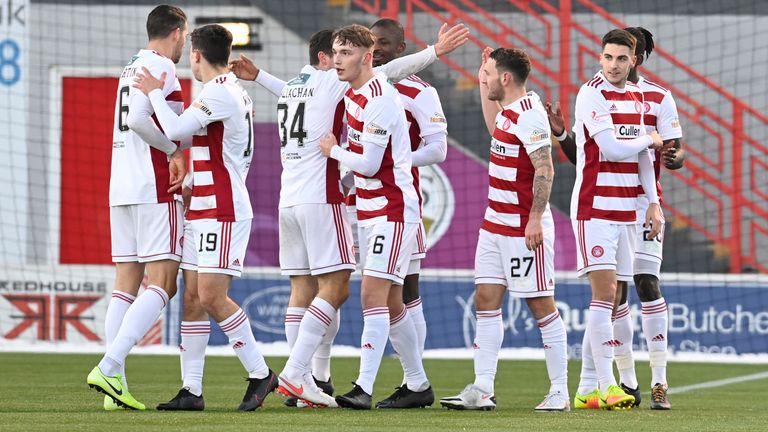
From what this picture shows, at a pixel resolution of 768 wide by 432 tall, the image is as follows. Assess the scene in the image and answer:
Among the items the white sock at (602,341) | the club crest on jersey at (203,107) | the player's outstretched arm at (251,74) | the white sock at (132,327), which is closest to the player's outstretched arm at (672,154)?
the white sock at (602,341)

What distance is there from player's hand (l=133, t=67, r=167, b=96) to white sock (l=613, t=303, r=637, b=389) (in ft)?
9.40

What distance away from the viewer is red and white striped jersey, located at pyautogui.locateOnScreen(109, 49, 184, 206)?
6848 millimetres

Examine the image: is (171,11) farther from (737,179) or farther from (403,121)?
(737,179)

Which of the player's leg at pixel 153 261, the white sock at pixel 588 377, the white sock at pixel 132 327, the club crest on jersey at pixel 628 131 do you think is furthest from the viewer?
the white sock at pixel 588 377

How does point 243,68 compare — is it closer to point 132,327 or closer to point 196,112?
point 196,112

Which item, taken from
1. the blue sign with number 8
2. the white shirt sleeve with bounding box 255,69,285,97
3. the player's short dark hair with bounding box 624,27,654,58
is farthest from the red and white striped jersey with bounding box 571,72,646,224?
the blue sign with number 8

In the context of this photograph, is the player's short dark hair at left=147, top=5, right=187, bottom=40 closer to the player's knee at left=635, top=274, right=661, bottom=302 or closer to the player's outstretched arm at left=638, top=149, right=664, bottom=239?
the player's outstretched arm at left=638, top=149, right=664, bottom=239

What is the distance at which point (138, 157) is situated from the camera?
22.6 feet

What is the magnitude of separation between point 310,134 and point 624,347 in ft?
7.04

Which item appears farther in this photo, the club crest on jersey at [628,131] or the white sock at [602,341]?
the club crest on jersey at [628,131]

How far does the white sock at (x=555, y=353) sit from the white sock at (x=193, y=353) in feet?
5.67

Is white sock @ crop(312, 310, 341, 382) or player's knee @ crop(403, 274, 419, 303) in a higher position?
player's knee @ crop(403, 274, 419, 303)

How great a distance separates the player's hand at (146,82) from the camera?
265 inches

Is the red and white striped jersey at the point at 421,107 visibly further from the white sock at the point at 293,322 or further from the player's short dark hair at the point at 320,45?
the white sock at the point at 293,322
